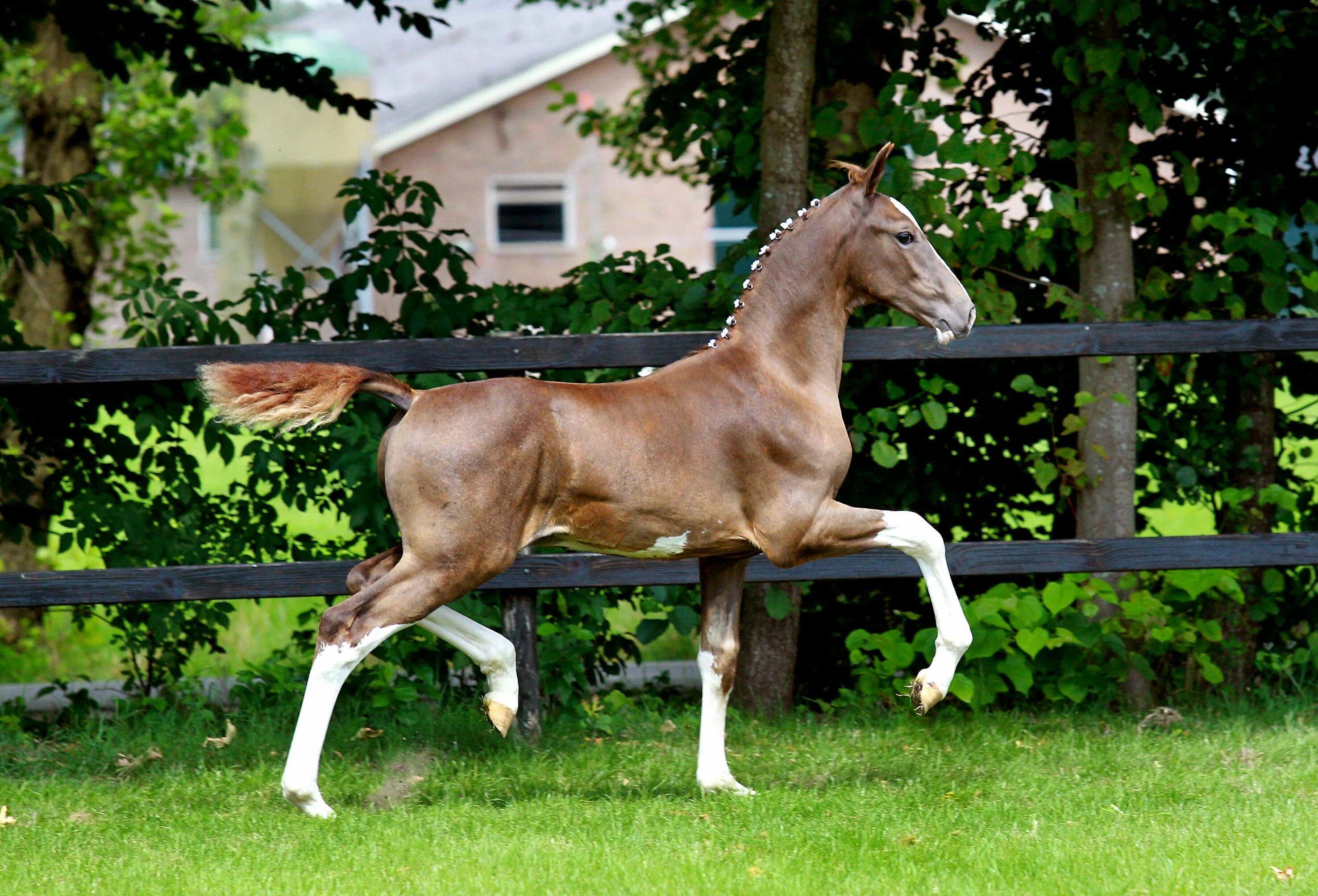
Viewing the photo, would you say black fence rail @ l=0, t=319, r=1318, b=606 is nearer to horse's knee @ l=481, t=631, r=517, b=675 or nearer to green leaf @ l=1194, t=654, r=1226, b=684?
green leaf @ l=1194, t=654, r=1226, b=684

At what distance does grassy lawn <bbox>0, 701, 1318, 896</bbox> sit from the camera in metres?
3.86

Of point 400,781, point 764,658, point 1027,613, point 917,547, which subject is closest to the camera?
point 917,547

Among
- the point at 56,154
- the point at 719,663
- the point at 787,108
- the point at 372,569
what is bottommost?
the point at 719,663

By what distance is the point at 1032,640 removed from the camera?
565cm

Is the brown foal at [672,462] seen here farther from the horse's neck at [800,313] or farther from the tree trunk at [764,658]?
the tree trunk at [764,658]

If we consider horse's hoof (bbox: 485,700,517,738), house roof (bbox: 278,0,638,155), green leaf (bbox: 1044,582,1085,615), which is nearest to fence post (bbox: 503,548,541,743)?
horse's hoof (bbox: 485,700,517,738)

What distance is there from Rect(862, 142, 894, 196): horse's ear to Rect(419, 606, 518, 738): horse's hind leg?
1.99m

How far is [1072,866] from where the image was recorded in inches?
154

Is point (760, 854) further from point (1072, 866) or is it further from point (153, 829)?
point (153, 829)

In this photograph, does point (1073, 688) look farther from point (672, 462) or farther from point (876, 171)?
point (876, 171)

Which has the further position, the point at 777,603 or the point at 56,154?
the point at 56,154

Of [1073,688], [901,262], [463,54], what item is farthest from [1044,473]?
[463,54]

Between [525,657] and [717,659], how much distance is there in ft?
3.17

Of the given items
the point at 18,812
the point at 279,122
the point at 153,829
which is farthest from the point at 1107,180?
the point at 279,122
